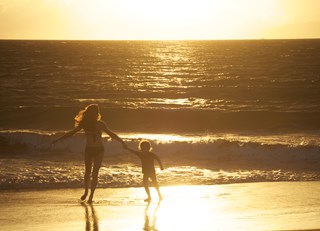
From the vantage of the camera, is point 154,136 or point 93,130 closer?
point 93,130

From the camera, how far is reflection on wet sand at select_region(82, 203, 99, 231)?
1053cm

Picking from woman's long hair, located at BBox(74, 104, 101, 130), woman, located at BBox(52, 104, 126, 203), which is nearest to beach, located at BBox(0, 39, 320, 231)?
woman, located at BBox(52, 104, 126, 203)

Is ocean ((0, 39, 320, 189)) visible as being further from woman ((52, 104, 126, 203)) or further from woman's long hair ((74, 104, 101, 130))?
woman's long hair ((74, 104, 101, 130))

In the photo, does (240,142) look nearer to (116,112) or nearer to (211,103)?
(116,112)

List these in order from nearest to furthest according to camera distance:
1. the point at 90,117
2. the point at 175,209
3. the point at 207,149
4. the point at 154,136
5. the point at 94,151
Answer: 1. the point at 175,209
2. the point at 90,117
3. the point at 94,151
4. the point at 207,149
5. the point at 154,136

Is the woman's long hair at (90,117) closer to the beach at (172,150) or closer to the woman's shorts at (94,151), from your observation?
the woman's shorts at (94,151)

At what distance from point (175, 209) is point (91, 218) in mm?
1608

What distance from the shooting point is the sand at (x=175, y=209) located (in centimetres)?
1060

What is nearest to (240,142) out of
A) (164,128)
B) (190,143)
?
(190,143)

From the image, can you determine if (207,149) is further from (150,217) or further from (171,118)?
(150,217)

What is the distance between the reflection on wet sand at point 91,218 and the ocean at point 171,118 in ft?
10.3

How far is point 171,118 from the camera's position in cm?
3362

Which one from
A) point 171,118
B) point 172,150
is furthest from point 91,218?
point 171,118

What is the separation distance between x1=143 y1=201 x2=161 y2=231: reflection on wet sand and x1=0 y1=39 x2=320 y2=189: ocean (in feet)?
11.0
